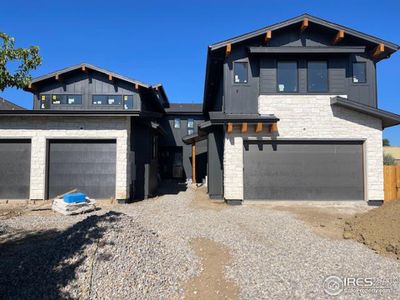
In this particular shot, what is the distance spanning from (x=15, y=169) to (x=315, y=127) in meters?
12.7

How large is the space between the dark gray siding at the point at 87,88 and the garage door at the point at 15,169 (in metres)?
4.49

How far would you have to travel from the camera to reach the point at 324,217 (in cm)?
859

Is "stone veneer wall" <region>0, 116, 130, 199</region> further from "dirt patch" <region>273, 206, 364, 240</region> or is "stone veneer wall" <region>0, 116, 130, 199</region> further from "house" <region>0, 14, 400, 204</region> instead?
"dirt patch" <region>273, 206, 364, 240</region>

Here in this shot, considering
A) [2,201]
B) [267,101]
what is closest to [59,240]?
[2,201]

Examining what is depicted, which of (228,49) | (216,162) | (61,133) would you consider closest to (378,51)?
(228,49)

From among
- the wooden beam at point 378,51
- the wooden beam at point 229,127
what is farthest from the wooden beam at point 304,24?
the wooden beam at point 229,127

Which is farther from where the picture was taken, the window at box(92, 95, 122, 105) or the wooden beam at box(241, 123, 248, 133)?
the window at box(92, 95, 122, 105)

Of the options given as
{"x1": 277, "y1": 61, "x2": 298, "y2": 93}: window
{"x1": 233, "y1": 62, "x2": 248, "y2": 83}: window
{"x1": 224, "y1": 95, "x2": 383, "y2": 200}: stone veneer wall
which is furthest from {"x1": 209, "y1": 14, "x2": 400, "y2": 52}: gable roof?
Answer: {"x1": 224, "y1": 95, "x2": 383, "y2": 200}: stone veneer wall

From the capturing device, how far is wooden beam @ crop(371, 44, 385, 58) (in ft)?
35.9

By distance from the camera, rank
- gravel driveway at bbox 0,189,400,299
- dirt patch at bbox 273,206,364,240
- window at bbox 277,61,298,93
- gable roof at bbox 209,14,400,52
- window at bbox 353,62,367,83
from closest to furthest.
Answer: gravel driveway at bbox 0,189,400,299
dirt patch at bbox 273,206,364,240
gable roof at bbox 209,14,400,52
window at bbox 277,61,298,93
window at bbox 353,62,367,83

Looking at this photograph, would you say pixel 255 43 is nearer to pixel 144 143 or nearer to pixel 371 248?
pixel 144 143

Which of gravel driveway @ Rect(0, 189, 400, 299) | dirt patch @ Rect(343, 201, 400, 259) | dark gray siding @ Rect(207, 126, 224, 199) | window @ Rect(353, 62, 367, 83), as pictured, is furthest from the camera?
dark gray siding @ Rect(207, 126, 224, 199)

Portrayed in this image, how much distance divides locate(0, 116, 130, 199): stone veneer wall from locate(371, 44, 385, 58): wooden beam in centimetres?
1105

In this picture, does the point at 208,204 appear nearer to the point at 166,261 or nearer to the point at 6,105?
the point at 166,261
